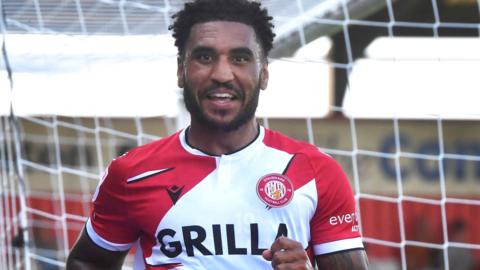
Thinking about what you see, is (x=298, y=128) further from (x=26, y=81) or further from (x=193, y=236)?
(x=193, y=236)

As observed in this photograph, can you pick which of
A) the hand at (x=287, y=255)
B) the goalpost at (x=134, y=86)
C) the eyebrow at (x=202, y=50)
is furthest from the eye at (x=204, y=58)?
the goalpost at (x=134, y=86)

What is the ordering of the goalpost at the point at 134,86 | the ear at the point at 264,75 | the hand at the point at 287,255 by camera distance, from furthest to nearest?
the goalpost at the point at 134,86, the ear at the point at 264,75, the hand at the point at 287,255

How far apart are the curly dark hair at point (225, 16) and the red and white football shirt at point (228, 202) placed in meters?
0.26

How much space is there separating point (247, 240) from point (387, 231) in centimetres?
650

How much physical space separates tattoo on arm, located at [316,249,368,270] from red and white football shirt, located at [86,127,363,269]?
0.02 m

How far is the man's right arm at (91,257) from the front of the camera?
2.86 metres

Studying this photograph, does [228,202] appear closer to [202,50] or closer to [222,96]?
[222,96]

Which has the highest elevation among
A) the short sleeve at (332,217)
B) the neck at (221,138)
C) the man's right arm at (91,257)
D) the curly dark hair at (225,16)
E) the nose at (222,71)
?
the curly dark hair at (225,16)

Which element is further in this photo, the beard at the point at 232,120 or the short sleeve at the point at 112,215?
the short sleeve at the point at 112,215

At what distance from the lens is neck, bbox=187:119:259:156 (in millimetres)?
2713

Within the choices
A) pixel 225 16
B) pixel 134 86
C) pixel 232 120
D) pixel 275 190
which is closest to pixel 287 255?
pixel 275 190

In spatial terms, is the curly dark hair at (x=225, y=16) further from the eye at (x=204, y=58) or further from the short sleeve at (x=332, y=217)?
the short sleeve at (x=332, y=217)

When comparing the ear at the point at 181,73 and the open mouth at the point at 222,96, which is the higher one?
the ear at the point at 181,73

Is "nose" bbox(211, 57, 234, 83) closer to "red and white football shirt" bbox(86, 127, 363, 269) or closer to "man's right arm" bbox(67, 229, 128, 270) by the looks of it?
"red and white football shirt" bbox(86, 127, 363, 269)
